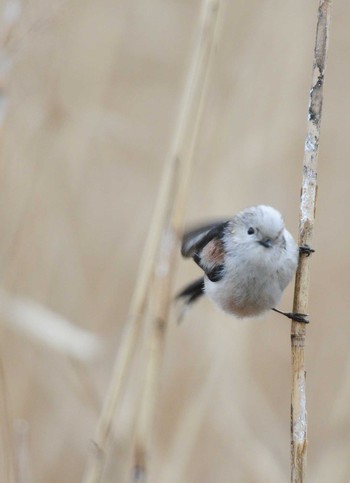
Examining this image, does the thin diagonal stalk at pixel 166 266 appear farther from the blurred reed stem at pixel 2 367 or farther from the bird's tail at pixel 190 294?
the bird's tail at pixel 190 294

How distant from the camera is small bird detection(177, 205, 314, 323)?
4.59 feet

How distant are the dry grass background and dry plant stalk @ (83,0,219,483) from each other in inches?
24.8

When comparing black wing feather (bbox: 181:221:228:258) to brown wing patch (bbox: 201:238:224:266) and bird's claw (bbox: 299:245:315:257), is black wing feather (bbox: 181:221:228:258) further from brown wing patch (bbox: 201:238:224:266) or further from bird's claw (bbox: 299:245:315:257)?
bird's claw (bbox: 299:245:315:257)

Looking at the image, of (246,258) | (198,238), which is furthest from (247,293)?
(198,238)

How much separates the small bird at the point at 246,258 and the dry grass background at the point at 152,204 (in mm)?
376

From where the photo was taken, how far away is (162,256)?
1039 millimetres

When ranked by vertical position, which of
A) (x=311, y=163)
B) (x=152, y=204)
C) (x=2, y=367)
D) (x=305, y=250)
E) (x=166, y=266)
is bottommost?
(x=2, y=367)

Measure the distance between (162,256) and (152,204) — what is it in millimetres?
1277

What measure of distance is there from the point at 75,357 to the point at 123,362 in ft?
2.29

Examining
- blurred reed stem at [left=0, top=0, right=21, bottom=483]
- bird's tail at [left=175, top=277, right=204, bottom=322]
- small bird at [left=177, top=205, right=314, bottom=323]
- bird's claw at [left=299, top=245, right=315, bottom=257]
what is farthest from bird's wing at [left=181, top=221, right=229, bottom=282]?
blurred reed stem at [left=0, top=0, right=21, bottom=483]

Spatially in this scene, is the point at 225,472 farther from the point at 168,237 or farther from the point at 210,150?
the point at 168,237

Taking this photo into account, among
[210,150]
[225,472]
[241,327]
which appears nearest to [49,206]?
[210,150]

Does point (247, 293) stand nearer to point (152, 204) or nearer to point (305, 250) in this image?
point (305, 250)

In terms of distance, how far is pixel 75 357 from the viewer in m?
1.77
